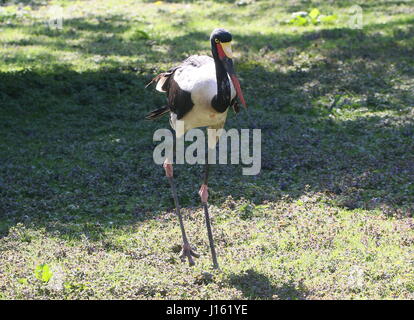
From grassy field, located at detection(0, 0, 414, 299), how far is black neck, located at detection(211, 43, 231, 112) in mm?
1611

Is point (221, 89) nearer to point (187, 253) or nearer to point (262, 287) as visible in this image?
point (187, 253)

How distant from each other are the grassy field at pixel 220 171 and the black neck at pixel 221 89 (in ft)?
5.29

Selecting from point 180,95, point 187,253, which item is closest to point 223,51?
point 180,95

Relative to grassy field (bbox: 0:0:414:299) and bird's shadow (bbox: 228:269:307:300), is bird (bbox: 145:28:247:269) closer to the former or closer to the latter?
bird's shadow (bbox: 228:269:307:300)

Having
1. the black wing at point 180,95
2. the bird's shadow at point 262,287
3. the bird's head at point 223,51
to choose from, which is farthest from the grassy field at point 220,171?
the bird's head at point 223,51

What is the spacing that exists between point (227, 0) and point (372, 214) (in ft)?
42.3

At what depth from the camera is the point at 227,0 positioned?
19.6 meters

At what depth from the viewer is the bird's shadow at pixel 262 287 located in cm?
607

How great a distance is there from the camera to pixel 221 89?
6.53 metres

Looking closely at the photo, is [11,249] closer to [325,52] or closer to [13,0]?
[325,52]

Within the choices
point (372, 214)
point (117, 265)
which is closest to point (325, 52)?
point (372, 214)

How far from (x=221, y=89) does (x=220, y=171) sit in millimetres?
3078

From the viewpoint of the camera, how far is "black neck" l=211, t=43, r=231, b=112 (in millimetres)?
6531

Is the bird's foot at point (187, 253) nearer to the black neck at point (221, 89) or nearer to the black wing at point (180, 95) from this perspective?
the black wing at point (180, 95)
